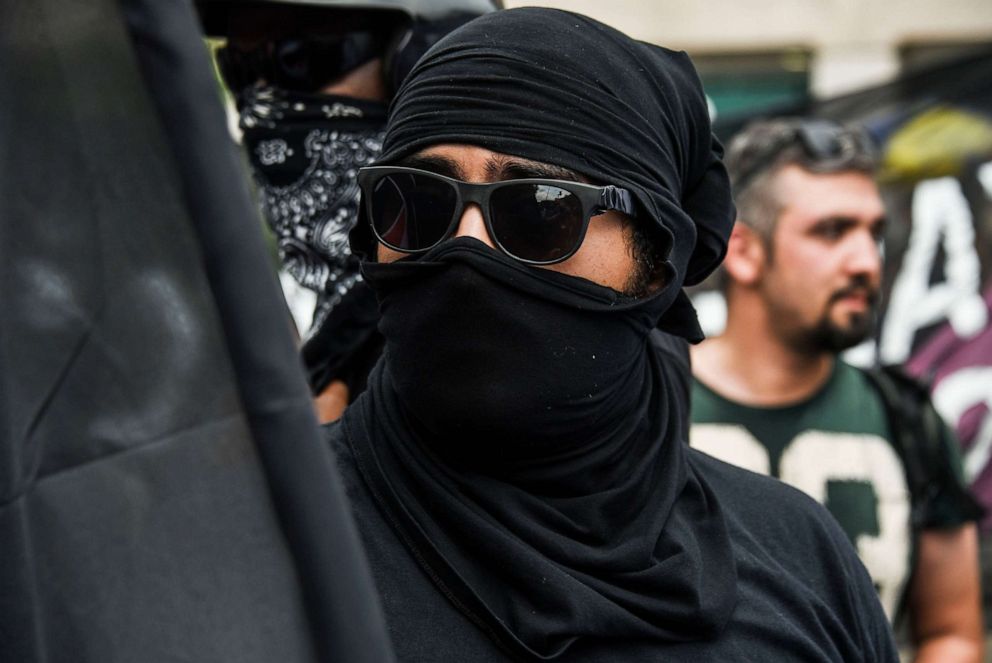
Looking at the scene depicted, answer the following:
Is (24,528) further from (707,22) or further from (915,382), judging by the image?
(707,22)

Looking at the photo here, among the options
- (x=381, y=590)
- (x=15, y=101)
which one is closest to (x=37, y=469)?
(x=15, y=101)

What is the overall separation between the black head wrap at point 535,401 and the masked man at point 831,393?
1740 millimetres

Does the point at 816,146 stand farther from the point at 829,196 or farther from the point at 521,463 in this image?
the point at 521,463

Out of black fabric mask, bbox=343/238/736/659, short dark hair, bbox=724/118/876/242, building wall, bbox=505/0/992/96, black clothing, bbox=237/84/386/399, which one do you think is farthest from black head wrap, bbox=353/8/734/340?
building wall, bbox=505/0/992/96

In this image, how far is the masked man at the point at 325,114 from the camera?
240 centimetres

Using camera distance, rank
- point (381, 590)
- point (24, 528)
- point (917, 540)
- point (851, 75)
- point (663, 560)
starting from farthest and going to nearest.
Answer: point (851, 75) → point (917, 540) → point (663, 560) → point (381, 590) → point (24, 528)

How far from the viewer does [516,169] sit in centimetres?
177

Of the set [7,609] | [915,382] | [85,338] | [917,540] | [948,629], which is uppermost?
[85,338]

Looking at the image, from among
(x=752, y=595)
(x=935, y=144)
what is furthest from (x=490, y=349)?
(x=935, y=144)

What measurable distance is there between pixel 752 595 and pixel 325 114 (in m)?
1.17

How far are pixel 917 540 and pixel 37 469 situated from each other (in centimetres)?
305

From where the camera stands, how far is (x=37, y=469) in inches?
34.9

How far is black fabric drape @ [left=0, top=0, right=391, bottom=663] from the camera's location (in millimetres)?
881

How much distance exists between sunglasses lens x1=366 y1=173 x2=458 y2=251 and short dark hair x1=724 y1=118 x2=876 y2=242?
239 centimetres
